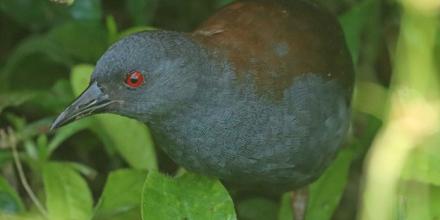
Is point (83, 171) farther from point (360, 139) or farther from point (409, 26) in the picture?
point (409, 26)

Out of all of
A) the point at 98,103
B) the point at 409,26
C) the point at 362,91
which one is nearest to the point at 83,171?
the point at 98,103

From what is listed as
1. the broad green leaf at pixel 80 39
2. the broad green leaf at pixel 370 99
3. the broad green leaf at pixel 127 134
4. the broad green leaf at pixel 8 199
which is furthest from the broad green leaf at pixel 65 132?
the broad green leaf at pixel 370 99

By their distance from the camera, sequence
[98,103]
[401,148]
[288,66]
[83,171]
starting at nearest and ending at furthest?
1. [401,148]
2. [98,103]
3. [288,66]
4. [83,171]

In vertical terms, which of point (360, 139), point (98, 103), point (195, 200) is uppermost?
point (98, 103)

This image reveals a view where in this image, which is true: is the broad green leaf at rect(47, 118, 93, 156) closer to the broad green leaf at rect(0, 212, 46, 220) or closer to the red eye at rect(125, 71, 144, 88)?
the broad green leaf at rect(0, 212, 46, 220)

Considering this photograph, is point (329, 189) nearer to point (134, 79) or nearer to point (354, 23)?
point (354, 23)

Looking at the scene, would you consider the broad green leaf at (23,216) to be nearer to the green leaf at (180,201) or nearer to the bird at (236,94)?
the bird at (236,94)

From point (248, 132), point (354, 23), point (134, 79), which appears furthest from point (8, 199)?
point (354, 23)
